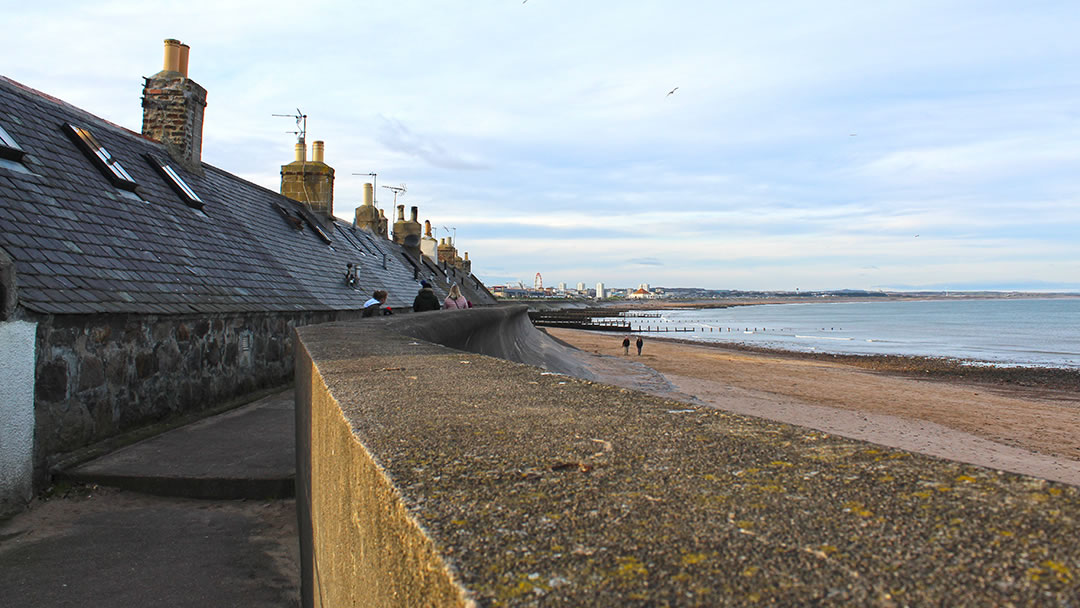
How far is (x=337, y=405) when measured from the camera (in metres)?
2.34

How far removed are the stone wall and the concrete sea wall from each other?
4.46 m

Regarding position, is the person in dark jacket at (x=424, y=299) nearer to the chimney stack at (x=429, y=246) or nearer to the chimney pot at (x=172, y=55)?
the chimney pot at (x=172, y=55)

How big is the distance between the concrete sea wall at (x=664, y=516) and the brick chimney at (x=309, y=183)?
19901mm

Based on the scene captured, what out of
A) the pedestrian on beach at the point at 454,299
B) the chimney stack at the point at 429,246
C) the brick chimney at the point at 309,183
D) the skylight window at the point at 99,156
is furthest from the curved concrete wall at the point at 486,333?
the chimney stack at the point at 429,246

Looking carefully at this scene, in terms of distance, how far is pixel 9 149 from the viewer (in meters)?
7.23

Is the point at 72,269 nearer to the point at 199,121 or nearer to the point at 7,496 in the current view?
the point at 7,496

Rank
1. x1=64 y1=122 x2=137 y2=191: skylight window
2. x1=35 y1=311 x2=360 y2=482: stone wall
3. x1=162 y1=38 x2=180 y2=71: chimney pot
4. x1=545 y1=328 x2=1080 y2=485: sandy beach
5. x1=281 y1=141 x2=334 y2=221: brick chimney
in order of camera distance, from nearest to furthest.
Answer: x1=35 y1=311 x2=360 y2=482: stone wall
x1=64 y1=122 x2=137 y2=191: skylight window
x1=162 y1=38 x2=180 y2=71: chimney pot
x1=545 y1=328 x2=1080 y2=485: sandy beach
x1=281 y1=141 x2=334 y2=221: brick chimney

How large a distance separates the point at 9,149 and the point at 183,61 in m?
6.79

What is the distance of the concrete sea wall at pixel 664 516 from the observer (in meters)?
0.98

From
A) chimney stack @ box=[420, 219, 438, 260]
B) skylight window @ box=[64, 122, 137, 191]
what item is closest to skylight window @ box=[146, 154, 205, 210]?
skylight window @ box=[64, 122, 137, 191]

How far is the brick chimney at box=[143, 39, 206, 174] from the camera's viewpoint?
1307 cm

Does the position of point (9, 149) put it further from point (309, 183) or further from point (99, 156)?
point (309, 183)

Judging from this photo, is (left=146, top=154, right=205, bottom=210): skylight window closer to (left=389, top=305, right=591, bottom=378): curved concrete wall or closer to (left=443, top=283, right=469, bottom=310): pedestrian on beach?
(left=443, top=283, right=469, bottom=310): pedestrian on beach

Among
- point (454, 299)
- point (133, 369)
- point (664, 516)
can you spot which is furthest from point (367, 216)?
point (664, 516)
